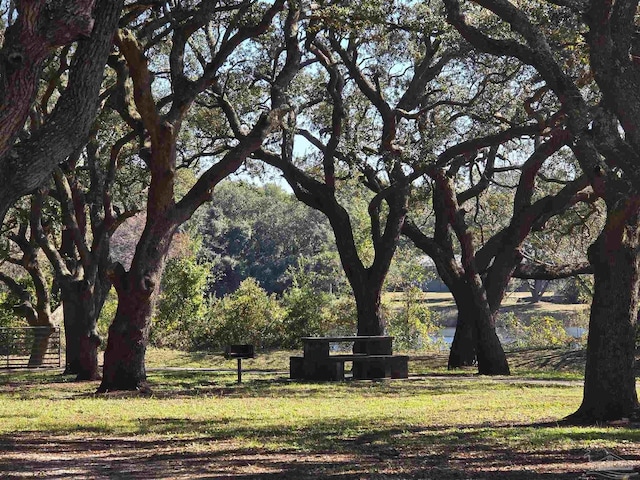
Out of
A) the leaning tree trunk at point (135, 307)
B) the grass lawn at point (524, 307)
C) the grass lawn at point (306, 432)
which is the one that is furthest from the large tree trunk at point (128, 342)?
the grass lawn at point (524, 307)

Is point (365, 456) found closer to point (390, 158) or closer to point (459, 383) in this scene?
point (459, 383)

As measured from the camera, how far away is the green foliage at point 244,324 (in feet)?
108

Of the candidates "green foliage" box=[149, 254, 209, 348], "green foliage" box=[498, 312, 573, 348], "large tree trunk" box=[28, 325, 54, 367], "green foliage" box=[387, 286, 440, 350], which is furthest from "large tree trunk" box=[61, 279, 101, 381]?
"green foliage" box=[498, 312, 573, 348]

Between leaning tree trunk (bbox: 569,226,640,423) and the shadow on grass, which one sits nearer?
the shadow on grass

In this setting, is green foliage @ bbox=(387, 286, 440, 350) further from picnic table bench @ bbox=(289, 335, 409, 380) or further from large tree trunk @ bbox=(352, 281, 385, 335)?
picnic table bench @ bbox=(289, 335, 409, 380)

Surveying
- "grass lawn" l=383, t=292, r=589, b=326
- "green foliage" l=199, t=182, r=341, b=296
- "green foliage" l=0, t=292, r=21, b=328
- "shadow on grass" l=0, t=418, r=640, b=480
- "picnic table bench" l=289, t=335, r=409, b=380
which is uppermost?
"green foliage" l=199, t=182, r=341, b=296

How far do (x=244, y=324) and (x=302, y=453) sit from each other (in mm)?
23898

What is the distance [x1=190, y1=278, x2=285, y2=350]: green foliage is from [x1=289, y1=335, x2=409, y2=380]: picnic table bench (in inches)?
461

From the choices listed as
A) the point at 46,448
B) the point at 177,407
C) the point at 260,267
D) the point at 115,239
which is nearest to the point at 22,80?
the point at 46,448

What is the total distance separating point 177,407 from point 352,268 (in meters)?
10.1

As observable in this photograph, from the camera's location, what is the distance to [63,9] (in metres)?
8.18

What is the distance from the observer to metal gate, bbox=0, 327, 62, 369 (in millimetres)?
27734

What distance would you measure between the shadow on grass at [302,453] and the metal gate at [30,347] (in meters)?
16.9

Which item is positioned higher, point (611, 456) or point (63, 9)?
point (63, 9)
